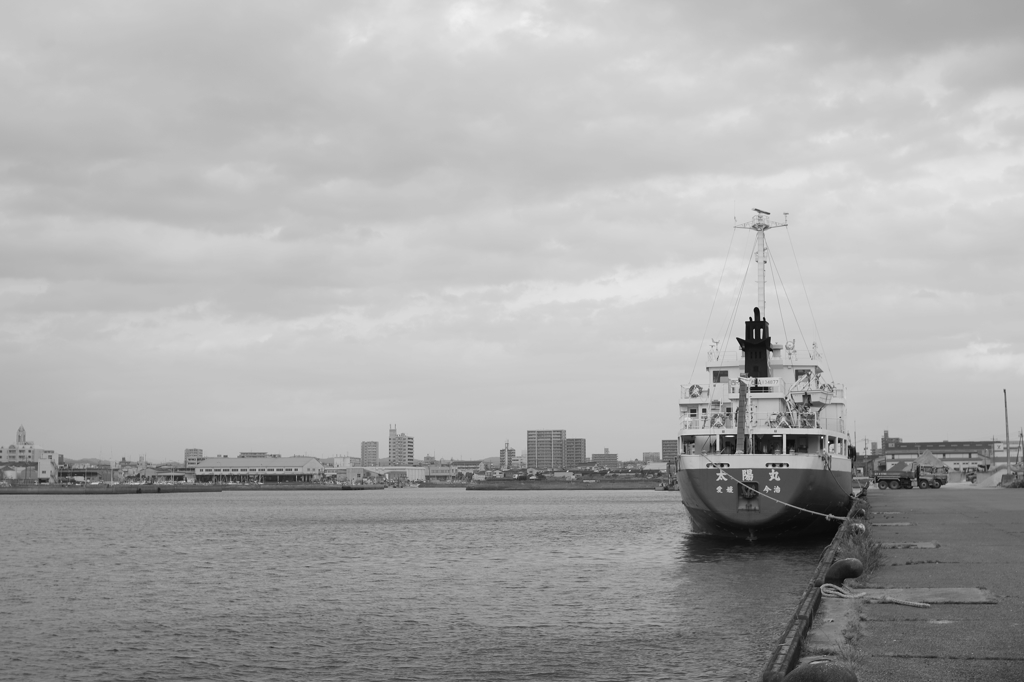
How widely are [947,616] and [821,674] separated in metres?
7.76

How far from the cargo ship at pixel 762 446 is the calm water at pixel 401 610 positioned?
1560 mm

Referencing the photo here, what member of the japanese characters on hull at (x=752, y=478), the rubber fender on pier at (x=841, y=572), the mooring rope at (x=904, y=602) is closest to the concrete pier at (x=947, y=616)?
the mooring rope at (x=904, y=602)

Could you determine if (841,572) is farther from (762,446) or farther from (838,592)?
(762,446)

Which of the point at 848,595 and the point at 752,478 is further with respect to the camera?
the point at 752,478

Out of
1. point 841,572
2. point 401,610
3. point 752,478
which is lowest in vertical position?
point 401,610

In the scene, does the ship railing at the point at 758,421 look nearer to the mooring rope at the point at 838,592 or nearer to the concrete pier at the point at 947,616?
the concrete pier at the point at 947,616

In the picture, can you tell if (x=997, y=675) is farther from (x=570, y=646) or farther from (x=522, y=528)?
(x=522, y=528)

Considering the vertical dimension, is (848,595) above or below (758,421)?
below

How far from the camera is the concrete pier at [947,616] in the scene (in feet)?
42.8

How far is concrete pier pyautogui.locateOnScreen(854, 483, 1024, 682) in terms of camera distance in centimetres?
1305

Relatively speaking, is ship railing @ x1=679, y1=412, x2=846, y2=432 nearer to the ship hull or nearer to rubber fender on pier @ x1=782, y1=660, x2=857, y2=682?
the ship hull

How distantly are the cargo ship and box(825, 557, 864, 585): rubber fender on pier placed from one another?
1966 cm

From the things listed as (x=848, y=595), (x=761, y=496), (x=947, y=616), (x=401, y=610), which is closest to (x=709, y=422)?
(x=761, y=496)

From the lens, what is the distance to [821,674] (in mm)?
10367
